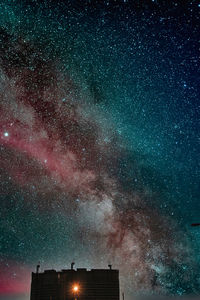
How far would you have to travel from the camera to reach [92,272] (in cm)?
3888

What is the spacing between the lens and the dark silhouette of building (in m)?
37.4

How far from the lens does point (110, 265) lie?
137 feet

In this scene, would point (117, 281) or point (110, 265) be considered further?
point (110, 265)

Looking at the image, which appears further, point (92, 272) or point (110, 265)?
point (110, 265)

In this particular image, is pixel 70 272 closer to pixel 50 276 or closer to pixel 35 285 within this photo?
pixel 50 276

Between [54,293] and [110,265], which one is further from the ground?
[110,265]

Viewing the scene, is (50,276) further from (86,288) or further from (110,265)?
(110,265)

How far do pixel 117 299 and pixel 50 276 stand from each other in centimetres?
1121

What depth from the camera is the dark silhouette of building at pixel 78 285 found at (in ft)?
123

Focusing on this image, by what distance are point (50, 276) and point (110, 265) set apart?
10.1m

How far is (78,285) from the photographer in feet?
123

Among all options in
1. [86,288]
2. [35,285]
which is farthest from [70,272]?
[35,285]

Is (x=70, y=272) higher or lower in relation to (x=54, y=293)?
higher

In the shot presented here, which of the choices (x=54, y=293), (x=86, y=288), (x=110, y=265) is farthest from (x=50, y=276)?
(x=110, y=265)
